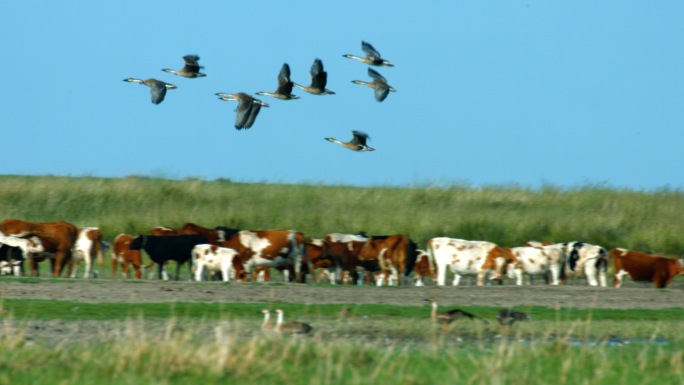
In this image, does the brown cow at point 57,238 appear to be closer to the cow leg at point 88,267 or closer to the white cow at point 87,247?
the white cow at point 87,247

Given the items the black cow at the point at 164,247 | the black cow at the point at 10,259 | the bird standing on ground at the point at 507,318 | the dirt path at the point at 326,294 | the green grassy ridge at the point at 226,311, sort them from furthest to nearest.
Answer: the black cow at the point at 164,247 < the black cow at the point at 10,259 < the dirt path at the point at 326,294 < the green grassy ridge at the point at 226,311 < the bird standing on ground at the point at 507,318

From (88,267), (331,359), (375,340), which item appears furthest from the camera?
(88,267)

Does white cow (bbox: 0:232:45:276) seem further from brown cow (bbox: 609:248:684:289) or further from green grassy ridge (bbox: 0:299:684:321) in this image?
brown cow (bbox: 609:248:684:289)

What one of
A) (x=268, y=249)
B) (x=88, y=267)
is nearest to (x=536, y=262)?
(x=268, y=249)

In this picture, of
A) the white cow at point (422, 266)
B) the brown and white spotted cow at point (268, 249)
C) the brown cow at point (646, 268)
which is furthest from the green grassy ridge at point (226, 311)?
the white cow at point (422, 266)

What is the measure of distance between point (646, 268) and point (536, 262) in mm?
2526

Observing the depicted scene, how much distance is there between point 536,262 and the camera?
26781 millimetres

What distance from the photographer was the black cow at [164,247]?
1030 inches

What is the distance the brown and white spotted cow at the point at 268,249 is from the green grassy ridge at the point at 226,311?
8.76 meters

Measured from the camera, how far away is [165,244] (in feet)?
86.3

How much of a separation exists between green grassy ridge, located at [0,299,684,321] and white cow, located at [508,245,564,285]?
8284 mm

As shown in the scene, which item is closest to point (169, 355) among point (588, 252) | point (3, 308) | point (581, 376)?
point (581, 376)

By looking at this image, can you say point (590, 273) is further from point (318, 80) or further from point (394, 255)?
point (318, 80)

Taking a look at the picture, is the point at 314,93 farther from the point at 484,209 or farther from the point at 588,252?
the point at 484,209
